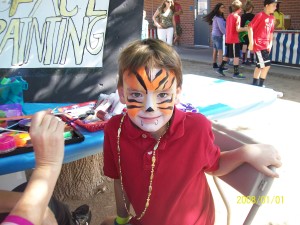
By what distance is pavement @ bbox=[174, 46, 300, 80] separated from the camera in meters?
7.77

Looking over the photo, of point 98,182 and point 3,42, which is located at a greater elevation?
point 3,42

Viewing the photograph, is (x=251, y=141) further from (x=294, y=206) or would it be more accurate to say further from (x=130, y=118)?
(x=294, y=206)

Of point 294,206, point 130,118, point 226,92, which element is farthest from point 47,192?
point 294,206

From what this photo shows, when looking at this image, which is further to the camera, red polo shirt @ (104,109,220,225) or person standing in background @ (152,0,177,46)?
person standing in background @ (152,0,177,46)

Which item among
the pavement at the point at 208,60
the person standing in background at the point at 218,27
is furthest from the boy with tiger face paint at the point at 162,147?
the person standing in background at the point at 218,27

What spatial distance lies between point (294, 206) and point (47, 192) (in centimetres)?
233

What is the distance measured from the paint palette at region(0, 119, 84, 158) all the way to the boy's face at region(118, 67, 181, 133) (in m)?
0.58

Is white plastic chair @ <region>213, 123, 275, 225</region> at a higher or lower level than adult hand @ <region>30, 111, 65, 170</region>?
lower

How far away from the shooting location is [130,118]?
1.37 metres

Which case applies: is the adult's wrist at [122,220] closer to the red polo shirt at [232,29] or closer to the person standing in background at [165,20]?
the red polo shirt at [232,29]

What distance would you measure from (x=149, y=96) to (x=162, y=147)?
0.71 feet

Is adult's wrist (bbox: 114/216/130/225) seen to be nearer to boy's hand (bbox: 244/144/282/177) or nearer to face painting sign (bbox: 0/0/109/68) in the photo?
boy's hand (bbox: 244/144/282/177)

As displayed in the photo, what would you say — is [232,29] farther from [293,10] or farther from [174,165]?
[174,165]

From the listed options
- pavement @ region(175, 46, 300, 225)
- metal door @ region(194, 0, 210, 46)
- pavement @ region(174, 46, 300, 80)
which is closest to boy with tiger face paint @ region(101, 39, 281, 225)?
pavement @ region(175, 46, 300, 225)
